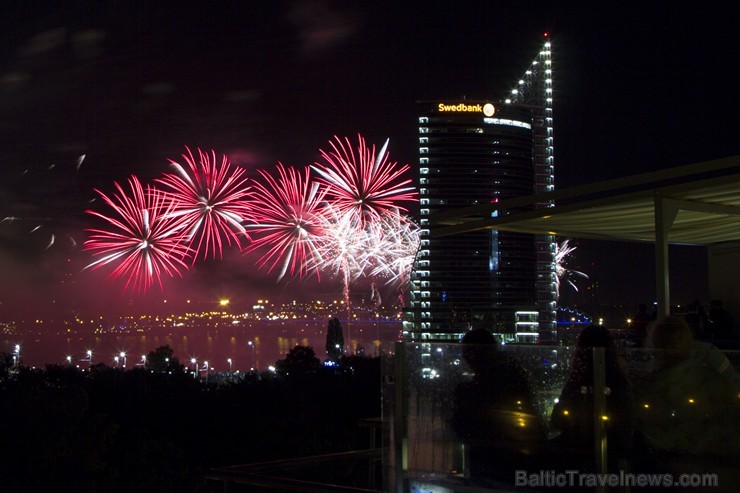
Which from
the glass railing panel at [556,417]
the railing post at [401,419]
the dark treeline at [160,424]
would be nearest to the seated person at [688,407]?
the glass railing panel at [556,417]

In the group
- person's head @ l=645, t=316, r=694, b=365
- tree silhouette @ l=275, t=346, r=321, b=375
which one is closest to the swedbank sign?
tree silhouette @ l=275, t=346, r=321, b=375

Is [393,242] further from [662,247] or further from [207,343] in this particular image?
[207,343]

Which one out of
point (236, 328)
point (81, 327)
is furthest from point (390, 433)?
point (236, 328)

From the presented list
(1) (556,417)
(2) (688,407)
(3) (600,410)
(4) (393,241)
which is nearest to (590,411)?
(3) (600,410)

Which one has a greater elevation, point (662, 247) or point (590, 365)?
point (662, 247)

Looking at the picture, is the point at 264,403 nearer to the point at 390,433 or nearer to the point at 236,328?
the point at 390,433
